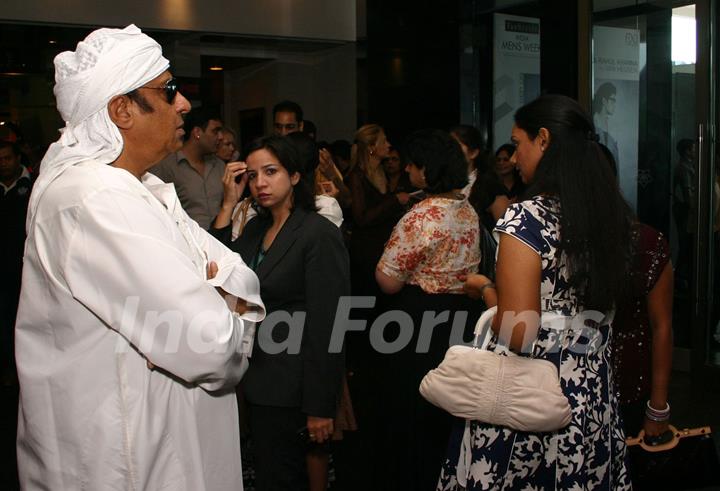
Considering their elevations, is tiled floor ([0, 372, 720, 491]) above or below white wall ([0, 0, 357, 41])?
→ below

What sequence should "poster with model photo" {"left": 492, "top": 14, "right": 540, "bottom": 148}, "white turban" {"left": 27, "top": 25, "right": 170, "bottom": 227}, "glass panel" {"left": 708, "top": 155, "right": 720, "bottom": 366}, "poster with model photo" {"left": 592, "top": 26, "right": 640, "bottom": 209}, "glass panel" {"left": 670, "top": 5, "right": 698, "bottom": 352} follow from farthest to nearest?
"poster with model photo" {"left": 492, "top": 14, "right": 540, "bottom": 148} → "poster with model photo" {"left": 592, "top": 26, "right": 640, "bottom": 209} → "glass panel" {"left": 670, "top": 5, "right": 698, "bottom": 352} → "glass panel" {"left": 708, "top": 155, "right": 720, "bottom": 366} → "white turban" {"left": 27, "top": 25, "right": 170, "bottom": 227}

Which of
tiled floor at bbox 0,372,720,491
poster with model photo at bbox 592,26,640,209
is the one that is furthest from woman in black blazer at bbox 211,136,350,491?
poster with model photo at bbox 592,26,640,209

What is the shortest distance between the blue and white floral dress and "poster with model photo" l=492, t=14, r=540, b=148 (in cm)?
641

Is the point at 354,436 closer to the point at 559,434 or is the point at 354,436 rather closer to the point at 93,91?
the point at 559,434

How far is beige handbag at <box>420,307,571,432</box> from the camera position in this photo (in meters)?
2.24

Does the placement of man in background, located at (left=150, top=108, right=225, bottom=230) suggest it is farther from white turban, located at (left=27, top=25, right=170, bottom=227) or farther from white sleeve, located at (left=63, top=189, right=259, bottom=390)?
white sleeve, located at (left=63, top=189, right=259, bottom=390)

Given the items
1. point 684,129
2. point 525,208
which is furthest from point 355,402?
point 525,208

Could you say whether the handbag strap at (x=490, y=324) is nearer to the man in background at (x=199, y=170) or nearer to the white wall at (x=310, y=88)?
the man in background at (x=199, y=170)

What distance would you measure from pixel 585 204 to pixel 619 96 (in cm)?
522

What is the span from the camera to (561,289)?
235 centimetres

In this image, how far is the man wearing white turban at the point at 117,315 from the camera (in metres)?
1.77

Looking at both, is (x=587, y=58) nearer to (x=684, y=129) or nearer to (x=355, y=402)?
(x=684, y=129)

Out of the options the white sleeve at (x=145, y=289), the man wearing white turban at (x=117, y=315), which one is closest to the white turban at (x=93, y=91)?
the man wearing white turban at (x=117, y=315)

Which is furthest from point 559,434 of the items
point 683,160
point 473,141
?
point 683,160
